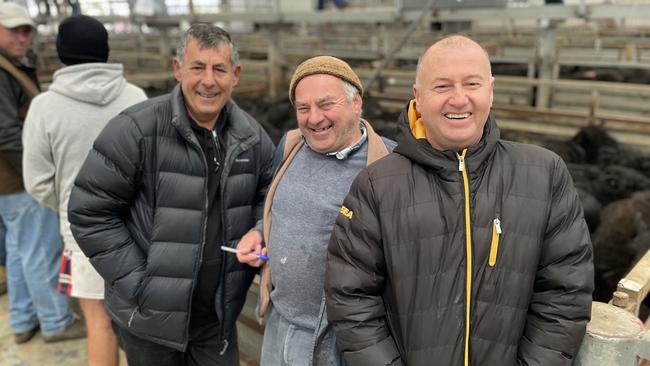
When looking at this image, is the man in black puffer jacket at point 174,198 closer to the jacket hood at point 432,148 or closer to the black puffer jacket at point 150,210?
the black puffer jacket at point 150,210

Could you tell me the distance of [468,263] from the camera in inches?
54.1

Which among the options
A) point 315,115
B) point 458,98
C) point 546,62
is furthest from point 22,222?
point 546,62

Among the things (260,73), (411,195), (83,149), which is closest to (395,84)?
(260,73)

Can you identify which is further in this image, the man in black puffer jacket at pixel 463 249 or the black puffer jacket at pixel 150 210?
the black puffer jacket at pixel 150 210

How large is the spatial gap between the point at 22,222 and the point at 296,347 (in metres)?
2.17

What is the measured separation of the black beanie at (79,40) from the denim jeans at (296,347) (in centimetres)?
144

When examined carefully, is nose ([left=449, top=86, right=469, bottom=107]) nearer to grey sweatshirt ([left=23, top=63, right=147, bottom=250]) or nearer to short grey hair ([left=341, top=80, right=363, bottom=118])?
short grey hair ([left=341, top=80, right=363, bottom=118])

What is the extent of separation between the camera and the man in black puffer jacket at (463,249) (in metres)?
1.36

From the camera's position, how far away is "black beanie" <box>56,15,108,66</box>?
2.26 meters

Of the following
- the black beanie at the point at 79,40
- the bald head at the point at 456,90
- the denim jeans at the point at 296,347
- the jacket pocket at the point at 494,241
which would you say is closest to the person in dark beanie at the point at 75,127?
the black beanie at the point at 79,40

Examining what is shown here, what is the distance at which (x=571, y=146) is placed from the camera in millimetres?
6156

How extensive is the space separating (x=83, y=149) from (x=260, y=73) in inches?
380

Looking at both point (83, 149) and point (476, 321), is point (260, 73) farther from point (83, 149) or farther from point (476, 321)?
point (476, 321)

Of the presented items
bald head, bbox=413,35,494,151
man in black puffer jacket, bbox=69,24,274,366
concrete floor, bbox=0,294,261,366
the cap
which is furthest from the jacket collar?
concrete floor, bbox=0,294,261,366
